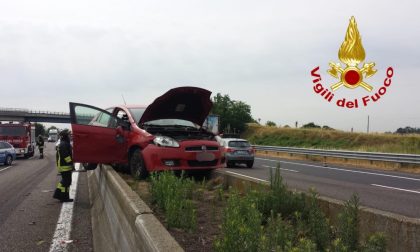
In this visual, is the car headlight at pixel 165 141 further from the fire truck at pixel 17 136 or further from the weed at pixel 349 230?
the fire truck at pixel 17 136

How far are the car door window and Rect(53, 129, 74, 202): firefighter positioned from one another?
1.99m

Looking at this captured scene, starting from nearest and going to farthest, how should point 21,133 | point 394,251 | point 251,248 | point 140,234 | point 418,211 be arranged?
point 251,248, point 140,234, point 394,251, point 418,211, point 21,133

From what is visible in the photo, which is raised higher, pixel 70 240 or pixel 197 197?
pixel 197 197

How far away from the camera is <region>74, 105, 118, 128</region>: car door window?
904 centimetres

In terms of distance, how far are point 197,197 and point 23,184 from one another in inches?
395

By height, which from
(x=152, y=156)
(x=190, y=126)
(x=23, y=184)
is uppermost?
(x=190, y=126)

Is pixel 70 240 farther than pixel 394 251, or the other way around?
pixel 70 240

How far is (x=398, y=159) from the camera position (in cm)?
2242

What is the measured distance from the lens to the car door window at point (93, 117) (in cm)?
904

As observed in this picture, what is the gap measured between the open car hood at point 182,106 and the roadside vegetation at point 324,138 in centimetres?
3259

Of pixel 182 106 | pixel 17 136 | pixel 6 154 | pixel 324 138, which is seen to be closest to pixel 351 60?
pixel 182 106

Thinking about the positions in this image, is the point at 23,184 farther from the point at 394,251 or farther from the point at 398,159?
the point at 398,159

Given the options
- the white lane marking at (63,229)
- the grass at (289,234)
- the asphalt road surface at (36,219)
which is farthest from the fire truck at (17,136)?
the grass at (289,234)

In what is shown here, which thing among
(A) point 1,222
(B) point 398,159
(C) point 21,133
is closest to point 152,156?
(A) point 1,222
